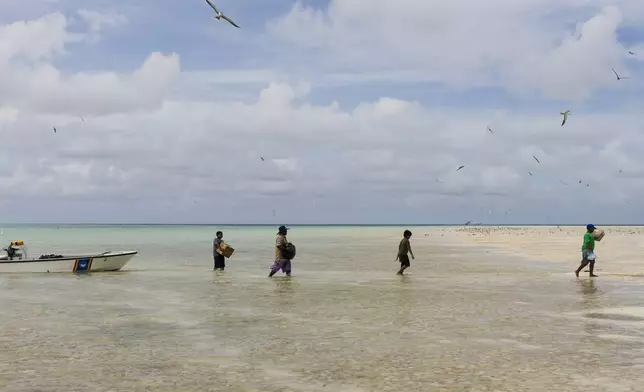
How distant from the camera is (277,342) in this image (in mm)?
12156

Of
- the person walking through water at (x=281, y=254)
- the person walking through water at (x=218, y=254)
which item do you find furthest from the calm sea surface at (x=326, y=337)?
the person walking through water at (x=218, y=254)

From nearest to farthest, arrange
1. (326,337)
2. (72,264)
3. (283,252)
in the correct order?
1. (326,337)
2. (283,252)
3. (72,264)

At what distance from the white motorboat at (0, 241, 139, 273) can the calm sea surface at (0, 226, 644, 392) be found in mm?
6978

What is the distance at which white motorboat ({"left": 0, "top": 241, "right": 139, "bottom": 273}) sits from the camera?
29.5 metres

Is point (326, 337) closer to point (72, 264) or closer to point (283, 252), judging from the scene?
point (283, 252)

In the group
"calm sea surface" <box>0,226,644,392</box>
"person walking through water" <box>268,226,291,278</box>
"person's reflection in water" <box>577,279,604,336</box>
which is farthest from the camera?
"person walking through water" <box>268,226,291,278</box>

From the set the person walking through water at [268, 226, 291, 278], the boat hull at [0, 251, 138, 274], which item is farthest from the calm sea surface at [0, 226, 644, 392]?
the boat hull at [0, 251, 138, 274]

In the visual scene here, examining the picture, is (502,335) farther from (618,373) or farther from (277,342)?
(277,342)

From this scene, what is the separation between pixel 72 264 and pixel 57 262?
26.3 inches

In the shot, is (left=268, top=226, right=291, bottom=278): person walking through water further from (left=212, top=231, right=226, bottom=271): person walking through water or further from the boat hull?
the boat hull

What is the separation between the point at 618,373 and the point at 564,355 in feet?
4.42

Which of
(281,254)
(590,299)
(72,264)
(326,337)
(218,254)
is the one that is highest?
(281,254)

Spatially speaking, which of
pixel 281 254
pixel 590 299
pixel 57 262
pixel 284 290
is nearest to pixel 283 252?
pixel 281 254

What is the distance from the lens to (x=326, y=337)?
1263 centimetres
